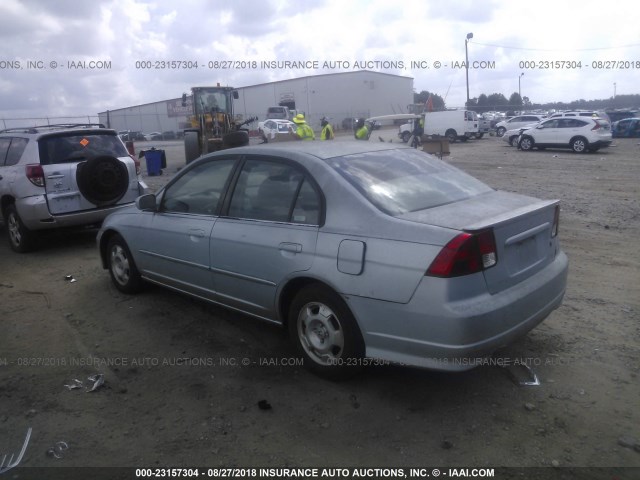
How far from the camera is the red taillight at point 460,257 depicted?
305 cm

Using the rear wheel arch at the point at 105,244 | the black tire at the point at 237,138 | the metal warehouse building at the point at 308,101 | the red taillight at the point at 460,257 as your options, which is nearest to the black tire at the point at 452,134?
the black tire at the point at 237,138

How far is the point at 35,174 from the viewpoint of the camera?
7.43 metres

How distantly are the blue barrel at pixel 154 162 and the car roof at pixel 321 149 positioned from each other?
14582 mm

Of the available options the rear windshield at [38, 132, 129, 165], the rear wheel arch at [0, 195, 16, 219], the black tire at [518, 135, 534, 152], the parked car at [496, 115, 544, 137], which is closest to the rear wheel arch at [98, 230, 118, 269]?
the rear windshield at [38, 132, 129, 165]

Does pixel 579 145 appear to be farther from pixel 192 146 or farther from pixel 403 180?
pixel 403 180

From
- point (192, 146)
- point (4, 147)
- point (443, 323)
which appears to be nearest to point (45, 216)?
point (4, 147)

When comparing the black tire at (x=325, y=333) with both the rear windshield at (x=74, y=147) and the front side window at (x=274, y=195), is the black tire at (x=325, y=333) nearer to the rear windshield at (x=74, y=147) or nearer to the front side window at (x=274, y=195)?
the front side window at (x=274, y=195)

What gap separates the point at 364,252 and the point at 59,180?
19.2ft

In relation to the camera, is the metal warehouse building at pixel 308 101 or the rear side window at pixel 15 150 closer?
the rear side window at pixel 15 150

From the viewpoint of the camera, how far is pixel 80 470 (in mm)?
3002

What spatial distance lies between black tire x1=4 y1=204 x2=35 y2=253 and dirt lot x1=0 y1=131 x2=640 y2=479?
2.35 m

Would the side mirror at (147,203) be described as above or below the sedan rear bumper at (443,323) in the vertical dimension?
above

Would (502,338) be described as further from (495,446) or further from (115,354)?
(115,354)

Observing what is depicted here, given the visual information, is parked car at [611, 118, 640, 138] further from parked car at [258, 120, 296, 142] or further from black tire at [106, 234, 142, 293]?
black tire at [106, 234, 142, 293]
